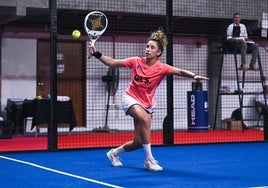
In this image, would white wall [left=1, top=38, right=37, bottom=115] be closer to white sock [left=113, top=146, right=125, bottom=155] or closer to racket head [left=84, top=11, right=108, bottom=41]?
racket head [left=84, top=11, right=108, bottom=41]

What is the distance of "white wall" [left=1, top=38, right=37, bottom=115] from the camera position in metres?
15.4

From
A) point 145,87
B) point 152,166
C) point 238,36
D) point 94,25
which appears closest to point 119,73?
point 238,36

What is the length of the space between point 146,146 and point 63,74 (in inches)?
357

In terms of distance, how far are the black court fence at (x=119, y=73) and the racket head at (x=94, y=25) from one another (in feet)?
16.2

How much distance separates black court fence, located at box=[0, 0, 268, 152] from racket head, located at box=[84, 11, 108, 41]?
4.95 metres

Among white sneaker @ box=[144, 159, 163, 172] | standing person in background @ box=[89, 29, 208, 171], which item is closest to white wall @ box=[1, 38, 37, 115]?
standing person in background @ box=[89, 29, 208, 171]

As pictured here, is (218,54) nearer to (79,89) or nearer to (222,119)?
(222,119)

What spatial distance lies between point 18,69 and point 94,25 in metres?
7.47

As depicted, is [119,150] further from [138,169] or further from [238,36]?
[238,36]

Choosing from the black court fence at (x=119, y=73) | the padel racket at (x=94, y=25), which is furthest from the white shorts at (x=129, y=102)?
the black court fence at (x=119, y=73)

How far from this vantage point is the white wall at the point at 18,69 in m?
15.4

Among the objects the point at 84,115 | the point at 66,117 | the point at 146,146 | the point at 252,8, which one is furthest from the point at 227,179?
the point at 252,8

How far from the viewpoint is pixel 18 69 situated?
15633 millimetres

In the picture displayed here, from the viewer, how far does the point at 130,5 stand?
1491cm
